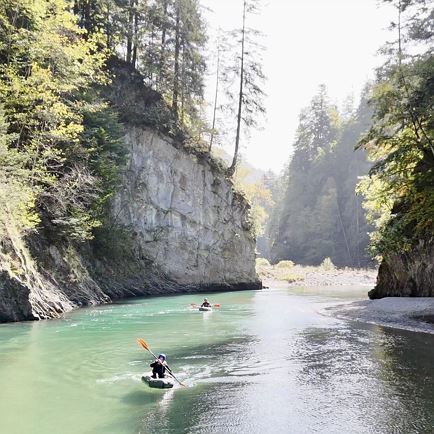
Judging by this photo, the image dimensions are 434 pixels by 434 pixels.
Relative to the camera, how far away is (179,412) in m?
8.91

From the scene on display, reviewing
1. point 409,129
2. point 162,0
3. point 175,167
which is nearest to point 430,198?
point 409,129

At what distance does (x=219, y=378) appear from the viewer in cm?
1117

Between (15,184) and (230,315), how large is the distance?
1200 centimetres

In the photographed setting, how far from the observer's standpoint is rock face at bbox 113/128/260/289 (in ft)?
117

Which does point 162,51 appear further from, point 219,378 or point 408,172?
point 219,378

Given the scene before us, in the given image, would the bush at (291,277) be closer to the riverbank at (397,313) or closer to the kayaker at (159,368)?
the riverbank at (397,313)

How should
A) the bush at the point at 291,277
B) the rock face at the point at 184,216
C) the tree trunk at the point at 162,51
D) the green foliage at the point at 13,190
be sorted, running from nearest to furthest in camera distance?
the green foliage at the point at 13,190 → the rock face at the point at 184,216 → the tree trunk at the point at 162,51 → the bush at the point at 291,277

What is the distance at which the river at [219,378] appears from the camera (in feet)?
27.2

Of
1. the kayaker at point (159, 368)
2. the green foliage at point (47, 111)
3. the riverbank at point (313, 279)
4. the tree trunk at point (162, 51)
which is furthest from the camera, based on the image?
the riverbank at point (313, 279)

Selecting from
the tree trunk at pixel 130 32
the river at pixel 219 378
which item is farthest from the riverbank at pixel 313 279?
the river at pixel 219 378

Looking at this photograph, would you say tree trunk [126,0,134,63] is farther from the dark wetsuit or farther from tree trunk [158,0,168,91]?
the dark wetsuit

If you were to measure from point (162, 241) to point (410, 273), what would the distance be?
19.8 m

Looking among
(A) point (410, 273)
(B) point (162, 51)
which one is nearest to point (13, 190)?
(A) point (410, 273)

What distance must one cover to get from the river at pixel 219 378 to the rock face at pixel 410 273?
212 inches
